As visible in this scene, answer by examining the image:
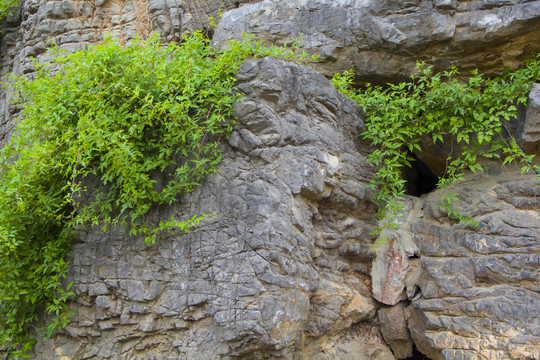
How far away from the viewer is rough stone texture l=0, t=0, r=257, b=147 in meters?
5.83

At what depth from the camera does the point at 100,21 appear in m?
6.04

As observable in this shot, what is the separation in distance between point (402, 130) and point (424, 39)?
102 centimetres

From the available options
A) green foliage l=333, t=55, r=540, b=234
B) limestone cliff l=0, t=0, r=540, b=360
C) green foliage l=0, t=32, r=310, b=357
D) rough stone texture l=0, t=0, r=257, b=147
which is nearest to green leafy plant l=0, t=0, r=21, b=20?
rough stone texture l=0, t=0, r=257, b=147

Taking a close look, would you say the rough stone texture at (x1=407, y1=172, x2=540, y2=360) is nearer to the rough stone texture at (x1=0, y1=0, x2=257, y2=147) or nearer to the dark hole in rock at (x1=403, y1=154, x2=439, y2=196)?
the dark hole in rock at (x1=403, y1=154, x2=439, y2=196)

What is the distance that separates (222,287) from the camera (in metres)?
3.72

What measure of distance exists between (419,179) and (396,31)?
77.1 inches

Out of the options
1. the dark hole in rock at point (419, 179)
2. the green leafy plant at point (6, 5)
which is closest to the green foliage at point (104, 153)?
the dark hole in rock at point (419, 179)

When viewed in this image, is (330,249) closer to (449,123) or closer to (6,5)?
(449,123)

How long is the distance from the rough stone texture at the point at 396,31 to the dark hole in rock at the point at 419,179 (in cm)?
118

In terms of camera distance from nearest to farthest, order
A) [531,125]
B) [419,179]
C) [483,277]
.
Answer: [483,277] → [531,125] → [419,179]

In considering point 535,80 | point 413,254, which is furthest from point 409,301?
point 535,80

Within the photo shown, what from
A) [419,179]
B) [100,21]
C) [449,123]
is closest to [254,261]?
[449,123]

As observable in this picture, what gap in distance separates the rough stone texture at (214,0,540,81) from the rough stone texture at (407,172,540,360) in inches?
51.3

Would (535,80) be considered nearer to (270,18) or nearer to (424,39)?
(424,39)
